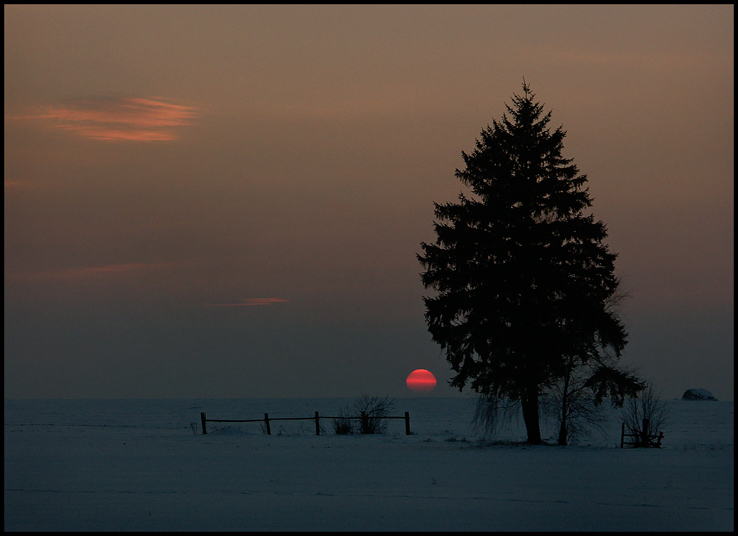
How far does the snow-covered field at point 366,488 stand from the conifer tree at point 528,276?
11.8 feet

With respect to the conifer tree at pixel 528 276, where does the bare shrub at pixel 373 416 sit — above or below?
below

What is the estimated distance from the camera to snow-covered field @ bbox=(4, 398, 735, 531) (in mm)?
14258

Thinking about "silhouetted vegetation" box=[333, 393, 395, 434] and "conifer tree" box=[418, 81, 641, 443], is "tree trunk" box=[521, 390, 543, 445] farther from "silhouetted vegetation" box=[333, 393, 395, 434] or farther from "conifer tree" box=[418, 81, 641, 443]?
"silhouetted vegetation" box=[333, 393, 395, 434]

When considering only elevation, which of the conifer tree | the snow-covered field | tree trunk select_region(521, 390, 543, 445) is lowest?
the snow-covered field

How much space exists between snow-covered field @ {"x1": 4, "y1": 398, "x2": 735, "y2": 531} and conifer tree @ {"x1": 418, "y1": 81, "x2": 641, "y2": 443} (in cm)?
359

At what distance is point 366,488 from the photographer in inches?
730

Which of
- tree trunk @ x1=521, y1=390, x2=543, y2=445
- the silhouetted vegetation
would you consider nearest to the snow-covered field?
tree trunk @ x1=521, y1=390, x2=543, y2=445

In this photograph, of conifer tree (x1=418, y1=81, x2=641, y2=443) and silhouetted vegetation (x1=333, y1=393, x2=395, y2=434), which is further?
silhouetted vegetation (x1=333, y1=393, x2=395, y2=434)

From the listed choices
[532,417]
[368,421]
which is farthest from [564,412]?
[368,421]

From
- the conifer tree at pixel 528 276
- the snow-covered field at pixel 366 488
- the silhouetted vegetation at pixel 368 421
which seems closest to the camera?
the snow-covered field at pixel 366 488

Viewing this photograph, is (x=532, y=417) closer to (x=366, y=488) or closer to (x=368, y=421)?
(x=368, y=421)

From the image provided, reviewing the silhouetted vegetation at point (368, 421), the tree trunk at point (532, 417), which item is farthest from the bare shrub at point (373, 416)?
the tree trunk at point (532, 417)

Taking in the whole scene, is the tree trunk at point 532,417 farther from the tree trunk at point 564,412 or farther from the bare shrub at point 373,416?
the bare shrub at point 373,416

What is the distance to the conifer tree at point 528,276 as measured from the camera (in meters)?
30.8
